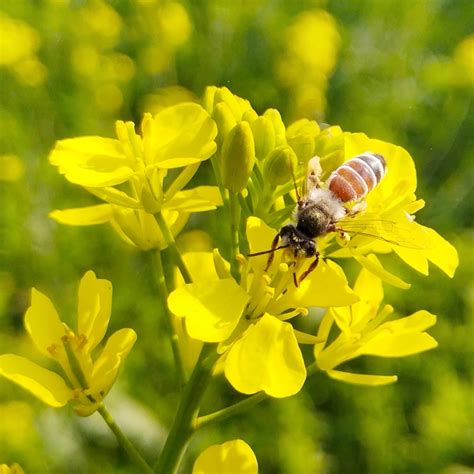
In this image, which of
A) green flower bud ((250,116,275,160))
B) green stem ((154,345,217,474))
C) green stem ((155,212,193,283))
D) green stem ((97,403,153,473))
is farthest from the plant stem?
green flower bud ((250,116,275,160))

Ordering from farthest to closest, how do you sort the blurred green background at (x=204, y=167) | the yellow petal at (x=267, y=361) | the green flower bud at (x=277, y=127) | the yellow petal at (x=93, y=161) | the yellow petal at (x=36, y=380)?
1. the blurred green background at (x=204, y=167)
2. the green flower bud at (x=277, y=127)
3. the yellow petal at (x=93, y=161)
4. the yellow petal at (x=36, y=380)
5. the yellow petal at (x=267, y=361)

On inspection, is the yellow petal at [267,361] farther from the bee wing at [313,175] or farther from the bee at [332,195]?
the bee wing at [313,175]

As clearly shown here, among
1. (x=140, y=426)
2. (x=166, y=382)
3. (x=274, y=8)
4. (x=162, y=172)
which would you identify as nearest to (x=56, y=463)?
(x=140, y=426)

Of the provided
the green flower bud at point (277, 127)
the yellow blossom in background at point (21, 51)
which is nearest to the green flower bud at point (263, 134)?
the green flower bud at point (277, 127)

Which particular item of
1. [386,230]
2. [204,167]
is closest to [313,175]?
[386,230]

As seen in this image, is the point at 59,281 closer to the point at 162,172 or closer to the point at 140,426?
the point at 140,426

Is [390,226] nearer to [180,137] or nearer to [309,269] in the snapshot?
[309,269]
